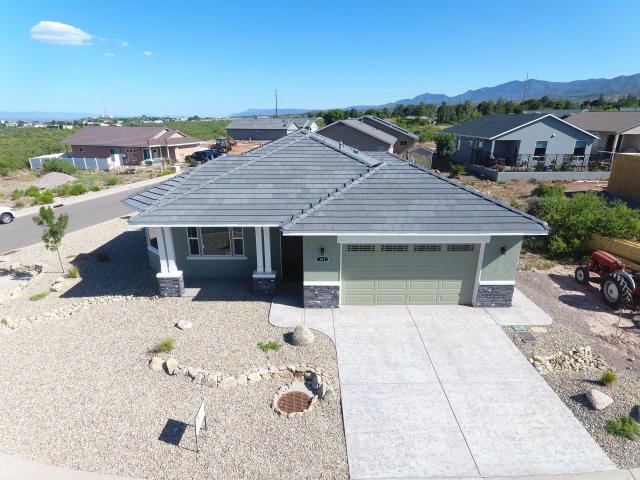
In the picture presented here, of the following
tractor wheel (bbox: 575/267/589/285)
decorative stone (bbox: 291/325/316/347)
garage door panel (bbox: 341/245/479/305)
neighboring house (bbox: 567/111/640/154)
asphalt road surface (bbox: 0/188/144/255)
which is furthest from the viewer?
neighboring house (bbox: 567/111/640/154)

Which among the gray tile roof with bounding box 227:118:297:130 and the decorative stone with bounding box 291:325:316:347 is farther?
the gray tile roof with bounding box 227:118:297:130

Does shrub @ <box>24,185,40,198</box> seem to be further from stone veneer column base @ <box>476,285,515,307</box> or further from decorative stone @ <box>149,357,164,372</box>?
stone veneer column base @ <box>476,285,515,307</box>

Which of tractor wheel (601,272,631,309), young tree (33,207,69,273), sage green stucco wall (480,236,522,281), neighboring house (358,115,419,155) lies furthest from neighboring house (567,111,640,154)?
young tree (33,207,69,273)

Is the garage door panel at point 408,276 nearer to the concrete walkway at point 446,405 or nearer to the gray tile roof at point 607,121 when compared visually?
the concrete walkway at point 446,405

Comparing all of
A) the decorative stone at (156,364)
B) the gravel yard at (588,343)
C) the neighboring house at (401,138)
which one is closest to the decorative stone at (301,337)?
the decorative stone at (156,364)

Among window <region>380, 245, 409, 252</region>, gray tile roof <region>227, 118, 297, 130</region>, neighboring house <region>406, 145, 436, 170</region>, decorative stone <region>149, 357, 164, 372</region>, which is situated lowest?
decorative stone <region>149, 357, 164, 372</region>

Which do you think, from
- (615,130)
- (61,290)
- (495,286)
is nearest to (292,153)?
(495,286)
